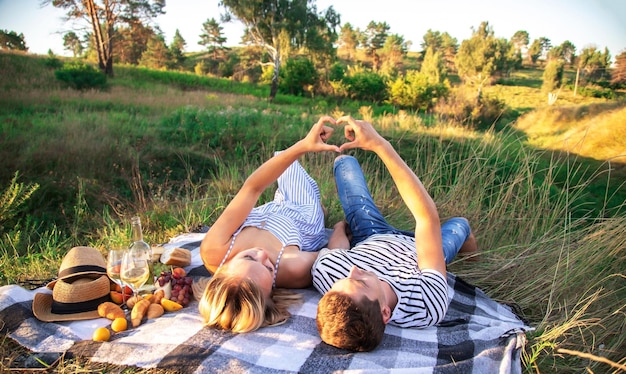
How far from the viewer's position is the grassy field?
2.37m

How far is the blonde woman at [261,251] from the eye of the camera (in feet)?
5.85

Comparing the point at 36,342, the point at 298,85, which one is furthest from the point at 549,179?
the point at 298,85

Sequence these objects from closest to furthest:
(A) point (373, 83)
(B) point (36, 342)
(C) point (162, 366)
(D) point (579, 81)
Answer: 1. (C) point (162, 366)
2. (B) point (36, 342)
3. (D) point (579, 81)
4. (A) point (373, 83)

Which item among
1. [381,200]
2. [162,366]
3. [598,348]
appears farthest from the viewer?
[381,200]

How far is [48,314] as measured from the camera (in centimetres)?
204

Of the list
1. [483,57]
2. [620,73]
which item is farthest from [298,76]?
[620,73]

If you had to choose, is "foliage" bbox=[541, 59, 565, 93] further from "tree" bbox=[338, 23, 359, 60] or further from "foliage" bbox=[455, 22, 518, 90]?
"tree" bbox=[338, 23, 359, 60]

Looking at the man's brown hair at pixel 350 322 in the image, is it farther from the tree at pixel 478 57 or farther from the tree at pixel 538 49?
the tree at pixel 478 57

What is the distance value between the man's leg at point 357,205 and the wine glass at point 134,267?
1.47 m

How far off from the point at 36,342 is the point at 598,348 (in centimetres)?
282

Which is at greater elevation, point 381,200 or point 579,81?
point 579,81

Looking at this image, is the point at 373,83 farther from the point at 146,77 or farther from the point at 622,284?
the point at 622,284

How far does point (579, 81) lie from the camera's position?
32.9ft

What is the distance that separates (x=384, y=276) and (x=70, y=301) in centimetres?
168
